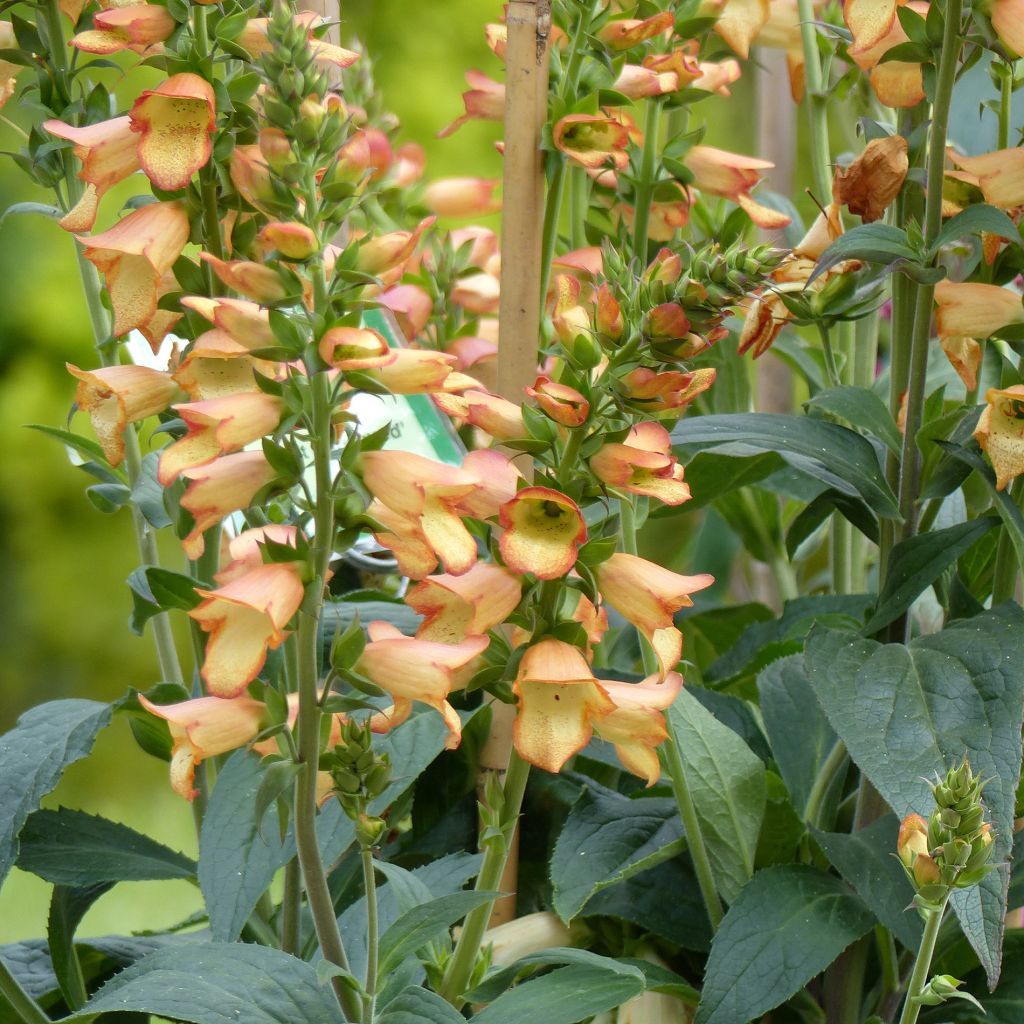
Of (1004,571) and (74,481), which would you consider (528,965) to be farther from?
(74,481)

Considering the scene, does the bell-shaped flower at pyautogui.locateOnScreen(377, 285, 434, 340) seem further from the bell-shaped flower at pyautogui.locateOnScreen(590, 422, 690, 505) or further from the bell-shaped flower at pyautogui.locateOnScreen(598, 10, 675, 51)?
the bell-shaped flower at pyautogui.locateOnScreen(590, 422, 690, 505)

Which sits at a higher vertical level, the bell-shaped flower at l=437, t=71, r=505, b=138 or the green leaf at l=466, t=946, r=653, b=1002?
the bell-shaped flower at l=437, t=71, r=505, b=138

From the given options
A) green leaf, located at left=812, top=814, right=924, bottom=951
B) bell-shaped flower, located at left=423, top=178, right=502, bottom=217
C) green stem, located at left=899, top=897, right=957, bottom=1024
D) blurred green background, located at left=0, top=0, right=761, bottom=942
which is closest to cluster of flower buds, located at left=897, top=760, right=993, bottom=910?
green stem, located at left=899, top=897, right=957, bottom=1024

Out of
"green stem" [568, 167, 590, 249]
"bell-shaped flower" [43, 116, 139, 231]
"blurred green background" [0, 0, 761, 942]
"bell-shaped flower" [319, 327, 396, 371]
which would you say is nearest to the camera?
"bell-shaped flower" [319, 327, 396, 371]

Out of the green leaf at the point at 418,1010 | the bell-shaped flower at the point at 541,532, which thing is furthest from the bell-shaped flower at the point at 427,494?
the green leaf at the point at 418,1010

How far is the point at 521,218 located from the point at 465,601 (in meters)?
0.19

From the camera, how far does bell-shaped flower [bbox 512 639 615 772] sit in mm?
342

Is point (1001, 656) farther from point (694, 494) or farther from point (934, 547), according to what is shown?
point (694, 494)

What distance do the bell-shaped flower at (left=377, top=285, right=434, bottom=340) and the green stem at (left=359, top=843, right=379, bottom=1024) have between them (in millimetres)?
288

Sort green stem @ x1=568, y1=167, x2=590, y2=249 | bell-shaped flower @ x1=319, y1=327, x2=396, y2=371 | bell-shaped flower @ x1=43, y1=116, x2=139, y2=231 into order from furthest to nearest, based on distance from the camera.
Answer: green stem @ x1=568, y1=167, x2=590, y2=249
bell-shaped flower @ x1=43, y1=116, x2=139, y2=231
bell-shaped flower @ x1=319, y1=327, x2=396, y2=371

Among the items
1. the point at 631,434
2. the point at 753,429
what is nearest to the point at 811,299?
the point at 753,429

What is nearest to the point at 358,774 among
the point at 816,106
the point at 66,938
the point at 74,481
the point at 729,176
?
the point at 66,938

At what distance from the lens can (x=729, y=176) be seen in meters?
0.57

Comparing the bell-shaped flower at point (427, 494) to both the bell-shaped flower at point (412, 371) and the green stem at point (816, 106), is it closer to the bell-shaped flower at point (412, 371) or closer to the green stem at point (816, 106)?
the bell-shaped flower at point (412, 371)
